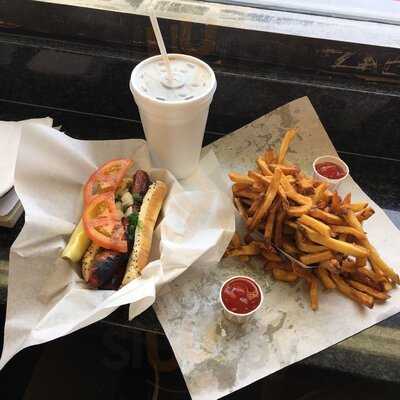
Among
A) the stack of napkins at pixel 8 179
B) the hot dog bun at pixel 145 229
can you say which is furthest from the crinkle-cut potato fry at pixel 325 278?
the stack of napkins at pixel 8 179

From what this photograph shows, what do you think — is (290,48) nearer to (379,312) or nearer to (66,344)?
(379,312)

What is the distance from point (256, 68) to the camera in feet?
4.73

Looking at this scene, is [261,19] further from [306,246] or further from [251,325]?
[251,325]

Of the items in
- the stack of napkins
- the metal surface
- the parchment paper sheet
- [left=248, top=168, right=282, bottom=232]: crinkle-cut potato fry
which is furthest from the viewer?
the metal surface

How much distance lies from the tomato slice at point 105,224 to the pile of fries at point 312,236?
0.90 ft

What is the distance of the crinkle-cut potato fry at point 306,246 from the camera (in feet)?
3.57

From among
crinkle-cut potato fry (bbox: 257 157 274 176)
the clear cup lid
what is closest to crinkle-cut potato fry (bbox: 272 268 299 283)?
crinkle-cut potato fry (bbox: 257 157 274 176)

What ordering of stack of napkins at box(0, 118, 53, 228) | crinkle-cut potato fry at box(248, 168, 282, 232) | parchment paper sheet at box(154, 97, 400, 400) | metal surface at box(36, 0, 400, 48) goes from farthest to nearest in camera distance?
metal surface at box(36, 0, 400, 48), stack of napkins at box(0, 118, 53, 228), crinkle-cut potato fry at box(248, 168, 282, 232), parchment paper sheet at box(154, 97, 400, 400)

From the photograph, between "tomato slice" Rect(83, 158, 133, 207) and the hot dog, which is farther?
"tomato slice" Rect(83, 158, 133, 207)

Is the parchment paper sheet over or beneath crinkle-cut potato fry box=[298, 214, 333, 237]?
beneath

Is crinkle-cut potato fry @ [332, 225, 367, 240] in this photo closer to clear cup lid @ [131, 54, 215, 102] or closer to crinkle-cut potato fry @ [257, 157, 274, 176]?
crinkle-cut potato fry @ [257, 157, 274, 176]

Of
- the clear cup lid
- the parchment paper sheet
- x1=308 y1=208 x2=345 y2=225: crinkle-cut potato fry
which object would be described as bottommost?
the parchment paper sheet

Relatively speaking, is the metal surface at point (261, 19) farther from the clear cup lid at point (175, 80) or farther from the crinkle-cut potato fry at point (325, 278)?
the crinkle-cut potato fry at point (325, 278)

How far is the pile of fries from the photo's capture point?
1.08m
